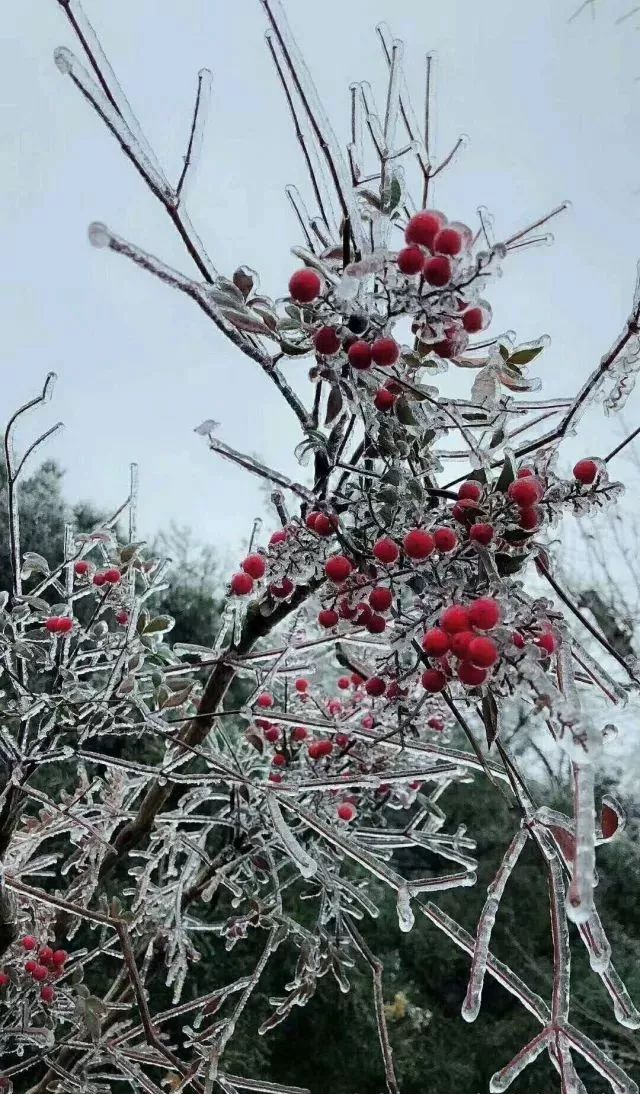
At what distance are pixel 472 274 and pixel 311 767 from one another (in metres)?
1.12

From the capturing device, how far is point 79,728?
1.02m

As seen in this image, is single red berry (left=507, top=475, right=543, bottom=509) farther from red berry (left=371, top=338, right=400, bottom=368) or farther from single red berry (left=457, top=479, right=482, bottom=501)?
red berry (left=371, top=338, right=400, bottom=368)

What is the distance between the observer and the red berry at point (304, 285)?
1.67 feet

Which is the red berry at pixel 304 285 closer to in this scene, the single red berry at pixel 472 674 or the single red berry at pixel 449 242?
the single red berry at pixel 449 242

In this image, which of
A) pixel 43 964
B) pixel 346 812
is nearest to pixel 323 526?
pixel 346 812

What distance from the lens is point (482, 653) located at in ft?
1.58

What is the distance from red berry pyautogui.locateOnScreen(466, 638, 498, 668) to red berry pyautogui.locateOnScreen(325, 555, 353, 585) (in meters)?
0.17

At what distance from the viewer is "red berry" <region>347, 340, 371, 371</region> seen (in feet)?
1.71

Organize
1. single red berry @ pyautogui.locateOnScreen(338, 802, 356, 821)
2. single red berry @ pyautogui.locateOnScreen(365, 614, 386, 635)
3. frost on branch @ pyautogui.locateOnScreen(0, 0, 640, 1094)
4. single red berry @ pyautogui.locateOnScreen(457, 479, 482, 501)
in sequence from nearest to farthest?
frost on branch @ pyautogui.locateOnScreen(0, 0, 640, 1094)
single red berry @ pyautogui.locateOnScreen(457, 479, 482, 501)
single red berry @ pyautogui.locateOnScreen(365, 614, 386, 635)
single red berry @ pyautogui.locateOnScreen(338, 802, 356, 821)

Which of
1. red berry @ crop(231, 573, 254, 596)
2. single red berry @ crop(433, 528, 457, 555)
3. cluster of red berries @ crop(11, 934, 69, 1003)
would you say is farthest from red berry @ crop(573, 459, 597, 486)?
cluster of red berries @ crop(11, 934, 69, 1003)

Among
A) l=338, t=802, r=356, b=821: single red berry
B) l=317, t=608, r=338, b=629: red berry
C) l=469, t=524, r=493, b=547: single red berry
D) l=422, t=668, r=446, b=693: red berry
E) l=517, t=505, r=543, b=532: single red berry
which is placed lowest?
l=338, t=802, r=356, b=821: single red berry

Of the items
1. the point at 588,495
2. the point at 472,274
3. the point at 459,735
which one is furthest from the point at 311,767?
the point at 459,735

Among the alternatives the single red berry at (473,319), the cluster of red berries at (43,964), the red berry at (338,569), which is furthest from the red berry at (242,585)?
the cluster of red berries at (43,964)

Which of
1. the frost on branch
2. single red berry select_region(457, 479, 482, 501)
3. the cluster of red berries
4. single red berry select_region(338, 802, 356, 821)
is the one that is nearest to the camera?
the frost on branch
